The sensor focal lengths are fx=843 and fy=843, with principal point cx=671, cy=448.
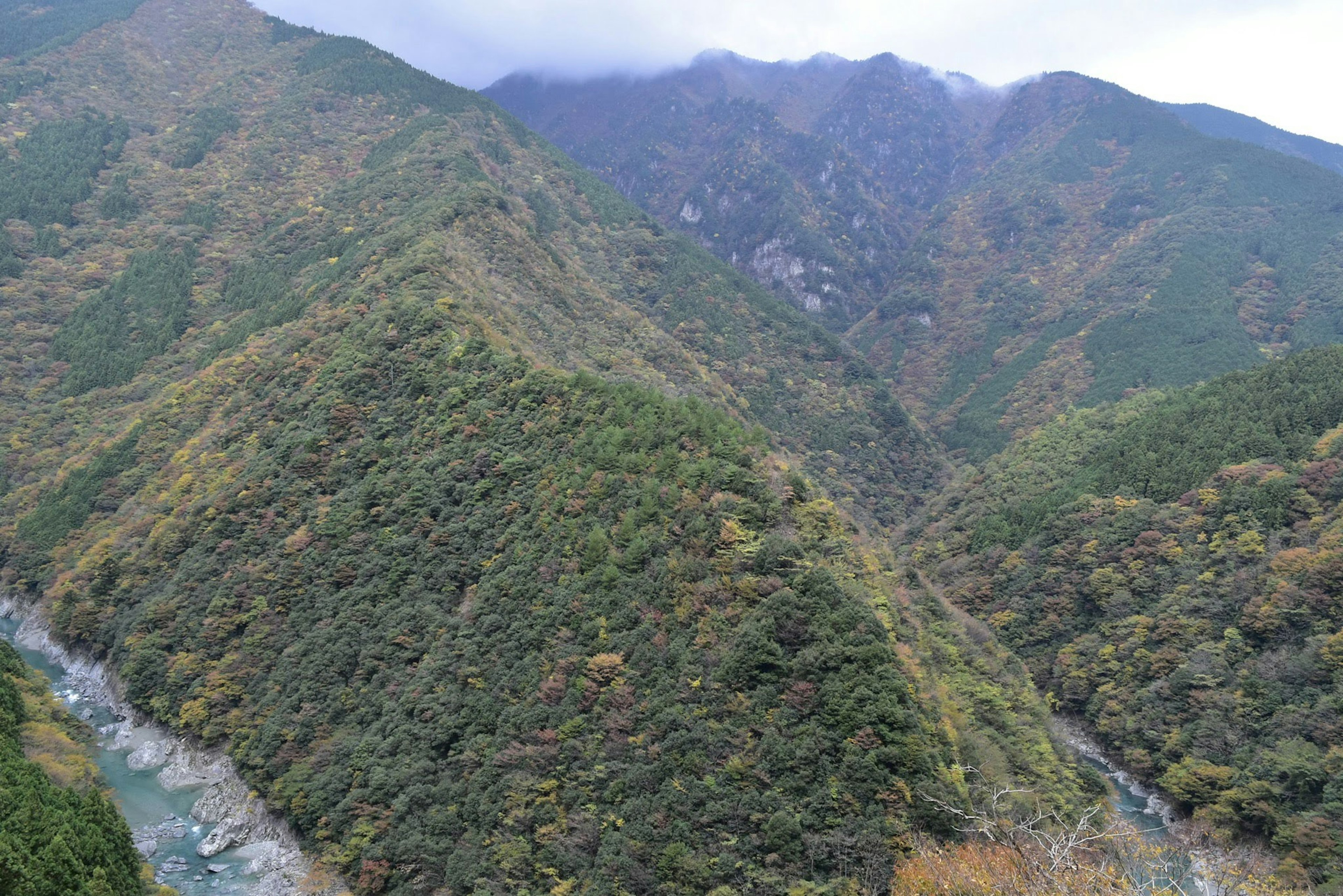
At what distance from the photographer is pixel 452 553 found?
55938 millimetres

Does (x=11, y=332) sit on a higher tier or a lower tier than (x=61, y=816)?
higher

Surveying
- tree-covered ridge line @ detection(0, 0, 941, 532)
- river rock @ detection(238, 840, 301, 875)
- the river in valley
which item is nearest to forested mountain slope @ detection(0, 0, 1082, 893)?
tree-covered ridge line @ detection(0, 0, 941, 532)

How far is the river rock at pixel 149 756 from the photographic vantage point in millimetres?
53562

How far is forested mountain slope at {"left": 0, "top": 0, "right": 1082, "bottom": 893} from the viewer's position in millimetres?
37438

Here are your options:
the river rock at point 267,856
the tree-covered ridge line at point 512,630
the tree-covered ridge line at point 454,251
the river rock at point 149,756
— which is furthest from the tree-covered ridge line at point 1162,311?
the river rock at point 149,756

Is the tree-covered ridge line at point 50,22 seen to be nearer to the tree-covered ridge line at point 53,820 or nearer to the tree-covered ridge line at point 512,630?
the tree-covered ridge line at point 512,630

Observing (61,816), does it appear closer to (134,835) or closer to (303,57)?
(134,835)

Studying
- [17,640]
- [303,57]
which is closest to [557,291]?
[17,640]

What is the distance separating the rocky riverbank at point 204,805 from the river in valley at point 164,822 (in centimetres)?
10

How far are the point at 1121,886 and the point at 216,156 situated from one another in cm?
14885

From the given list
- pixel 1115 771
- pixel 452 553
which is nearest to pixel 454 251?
pixel 452 553

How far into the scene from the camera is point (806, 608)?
40.0 m

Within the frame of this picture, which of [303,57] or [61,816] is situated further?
[303,57]

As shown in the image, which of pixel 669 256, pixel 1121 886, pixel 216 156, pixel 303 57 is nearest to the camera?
pixel 1121 886
